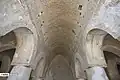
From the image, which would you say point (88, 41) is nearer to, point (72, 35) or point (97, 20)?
point (97, 20)

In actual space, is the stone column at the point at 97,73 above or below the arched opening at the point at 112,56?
below

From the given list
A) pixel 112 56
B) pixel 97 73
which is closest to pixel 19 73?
pixel 97 73

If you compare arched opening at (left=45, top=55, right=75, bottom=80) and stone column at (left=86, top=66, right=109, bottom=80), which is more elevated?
arched opening at (left=45, top=55, right=75, bottom=80)

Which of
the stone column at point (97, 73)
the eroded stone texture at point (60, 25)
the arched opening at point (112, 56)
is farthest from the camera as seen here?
the arched opening at point (112, 56)

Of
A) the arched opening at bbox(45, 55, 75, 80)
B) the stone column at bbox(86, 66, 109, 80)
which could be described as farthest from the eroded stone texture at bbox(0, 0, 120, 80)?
the arched opening at bbox(45, 55, 75, 80)

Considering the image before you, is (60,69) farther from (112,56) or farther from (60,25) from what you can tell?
(60,25)

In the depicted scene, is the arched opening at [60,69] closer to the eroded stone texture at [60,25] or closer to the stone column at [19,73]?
the eroded stone texture at [60,25]

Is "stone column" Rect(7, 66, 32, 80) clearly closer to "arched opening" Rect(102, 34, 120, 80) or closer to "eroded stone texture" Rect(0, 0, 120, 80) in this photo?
"eroded stone texture" Rect(0, 0, 120, 80)

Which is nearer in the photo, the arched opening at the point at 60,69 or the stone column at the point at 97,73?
the stone column at the point at 97,73

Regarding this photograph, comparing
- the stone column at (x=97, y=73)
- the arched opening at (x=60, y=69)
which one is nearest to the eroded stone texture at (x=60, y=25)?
the stone column at (x=97, y=73)

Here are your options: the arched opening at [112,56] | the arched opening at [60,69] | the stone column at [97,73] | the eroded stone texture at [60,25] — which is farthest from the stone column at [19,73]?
the arched opening at [60,69]

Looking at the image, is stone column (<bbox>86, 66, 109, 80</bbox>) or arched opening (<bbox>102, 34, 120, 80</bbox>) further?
arched opening (<bbox>102, 34, 120, 80</bbox>)

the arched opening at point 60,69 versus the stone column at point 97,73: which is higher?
the arched opening at point 60,69

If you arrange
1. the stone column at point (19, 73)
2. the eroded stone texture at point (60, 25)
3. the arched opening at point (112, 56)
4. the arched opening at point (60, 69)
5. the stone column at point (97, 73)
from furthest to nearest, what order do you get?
the arched opening at point (60, 69) → the arched opening at point (112, 56) → the stone column at point (97, 73) → the stone column at point (19, 73) → the eroded stone texture at point (60, 25)
